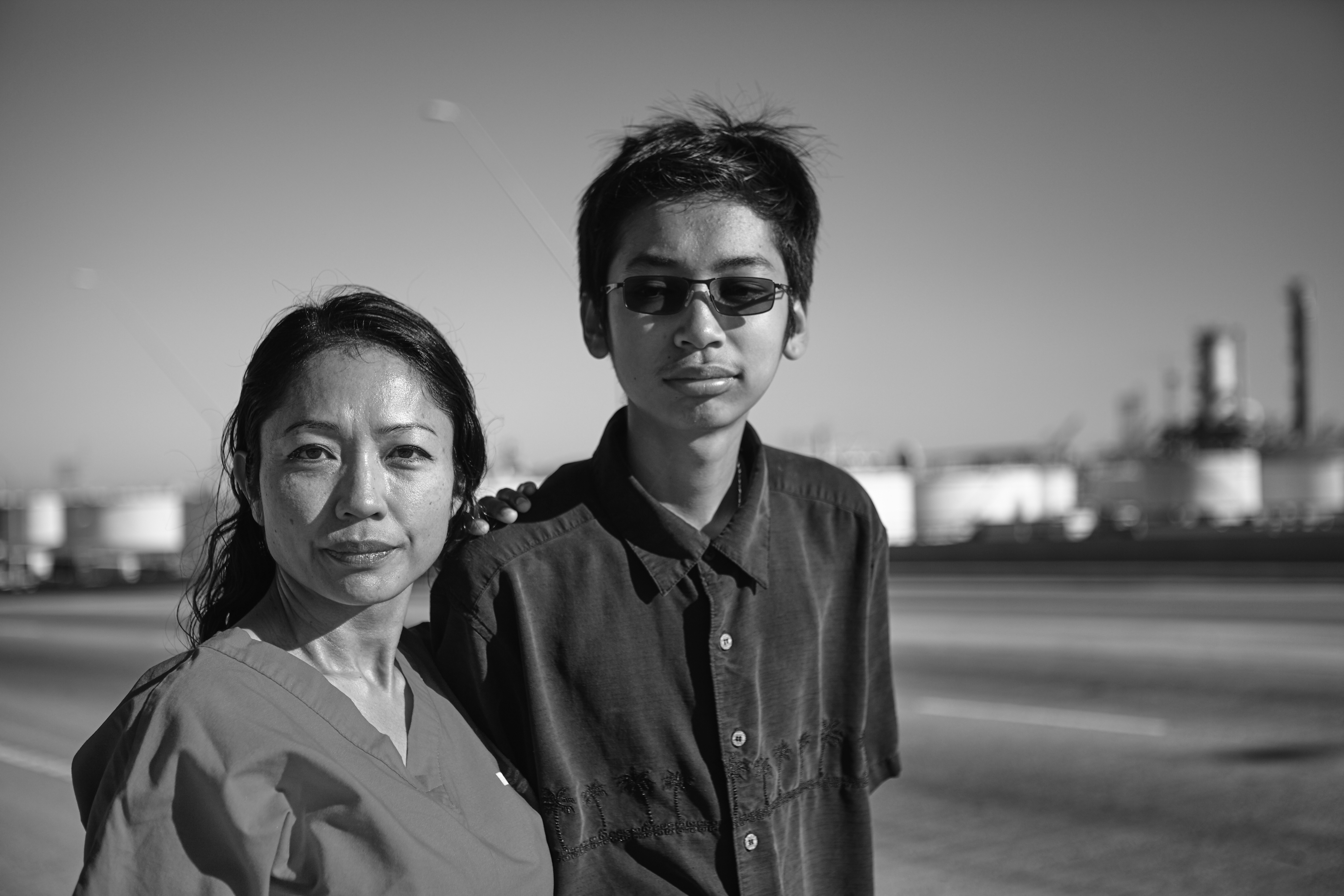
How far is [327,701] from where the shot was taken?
170cm

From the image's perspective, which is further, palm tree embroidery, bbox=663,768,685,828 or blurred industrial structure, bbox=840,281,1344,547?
blurred industrial structure, bbox=840,281,1344,547

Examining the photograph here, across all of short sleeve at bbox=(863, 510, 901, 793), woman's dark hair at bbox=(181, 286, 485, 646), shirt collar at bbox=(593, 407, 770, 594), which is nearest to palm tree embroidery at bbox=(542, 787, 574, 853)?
shirt collar at bbox=(593, 407, 770, 594)

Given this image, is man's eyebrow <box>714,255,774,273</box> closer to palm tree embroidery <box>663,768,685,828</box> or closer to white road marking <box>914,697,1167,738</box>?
palm tree embroidery <box>663,768,685,828</box>

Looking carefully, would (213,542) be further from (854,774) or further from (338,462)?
(854,774)

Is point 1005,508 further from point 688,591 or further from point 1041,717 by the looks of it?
point 688,591

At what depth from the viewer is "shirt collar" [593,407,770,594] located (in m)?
2.13

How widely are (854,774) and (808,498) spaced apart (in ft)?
1.86

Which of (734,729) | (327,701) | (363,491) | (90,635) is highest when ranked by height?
(363,491)

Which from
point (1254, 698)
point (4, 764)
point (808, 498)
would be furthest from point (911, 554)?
point (808, 498)

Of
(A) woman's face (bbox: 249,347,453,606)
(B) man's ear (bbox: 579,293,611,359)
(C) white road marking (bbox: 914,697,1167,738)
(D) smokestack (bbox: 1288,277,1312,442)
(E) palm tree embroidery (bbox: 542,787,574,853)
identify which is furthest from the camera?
(D) smokestack (bbox: 1288,277,1312,442)

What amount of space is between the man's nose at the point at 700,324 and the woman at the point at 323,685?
0.42 meters

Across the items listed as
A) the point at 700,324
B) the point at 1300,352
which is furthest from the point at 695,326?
the point at 1300,352

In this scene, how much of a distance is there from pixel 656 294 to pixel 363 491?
688 mm

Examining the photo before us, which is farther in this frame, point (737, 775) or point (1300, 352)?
point (1300, 352)
